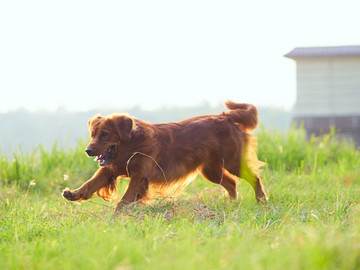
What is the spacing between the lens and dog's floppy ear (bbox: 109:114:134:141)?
13.5 ft

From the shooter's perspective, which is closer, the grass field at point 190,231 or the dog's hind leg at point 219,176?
the grass field at point 190,231

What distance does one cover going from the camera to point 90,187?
4195 mm

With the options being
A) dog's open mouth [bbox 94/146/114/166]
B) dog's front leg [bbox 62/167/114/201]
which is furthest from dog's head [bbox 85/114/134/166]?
dog's front leg [bbox 62/167/114/201]

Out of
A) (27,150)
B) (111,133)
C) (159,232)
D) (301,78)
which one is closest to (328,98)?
(301,78)

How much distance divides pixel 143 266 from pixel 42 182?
15.6 ft

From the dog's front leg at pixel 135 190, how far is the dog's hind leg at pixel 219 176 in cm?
99

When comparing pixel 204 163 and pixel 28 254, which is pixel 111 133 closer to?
pixel 204 163

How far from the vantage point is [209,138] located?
4719 mm

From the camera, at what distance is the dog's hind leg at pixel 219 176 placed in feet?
16.4

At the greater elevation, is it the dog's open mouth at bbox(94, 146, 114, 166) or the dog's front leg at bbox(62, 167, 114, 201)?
the dog's open mouth at bbox(94, 146, 114, 166)

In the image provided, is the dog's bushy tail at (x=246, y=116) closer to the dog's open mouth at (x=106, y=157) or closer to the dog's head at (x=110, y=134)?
the dog's head at (x=110, y=134)

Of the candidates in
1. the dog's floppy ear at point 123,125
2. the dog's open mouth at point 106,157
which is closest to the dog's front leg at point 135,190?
the dog's open mouth at point 106,157

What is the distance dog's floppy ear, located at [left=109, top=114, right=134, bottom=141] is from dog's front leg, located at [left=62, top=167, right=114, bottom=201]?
43cm

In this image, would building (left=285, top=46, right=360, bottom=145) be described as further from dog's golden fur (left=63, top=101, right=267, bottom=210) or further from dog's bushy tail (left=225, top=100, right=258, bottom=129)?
dog's golden fur (left=63, top=101, right=267, bottom=210)
